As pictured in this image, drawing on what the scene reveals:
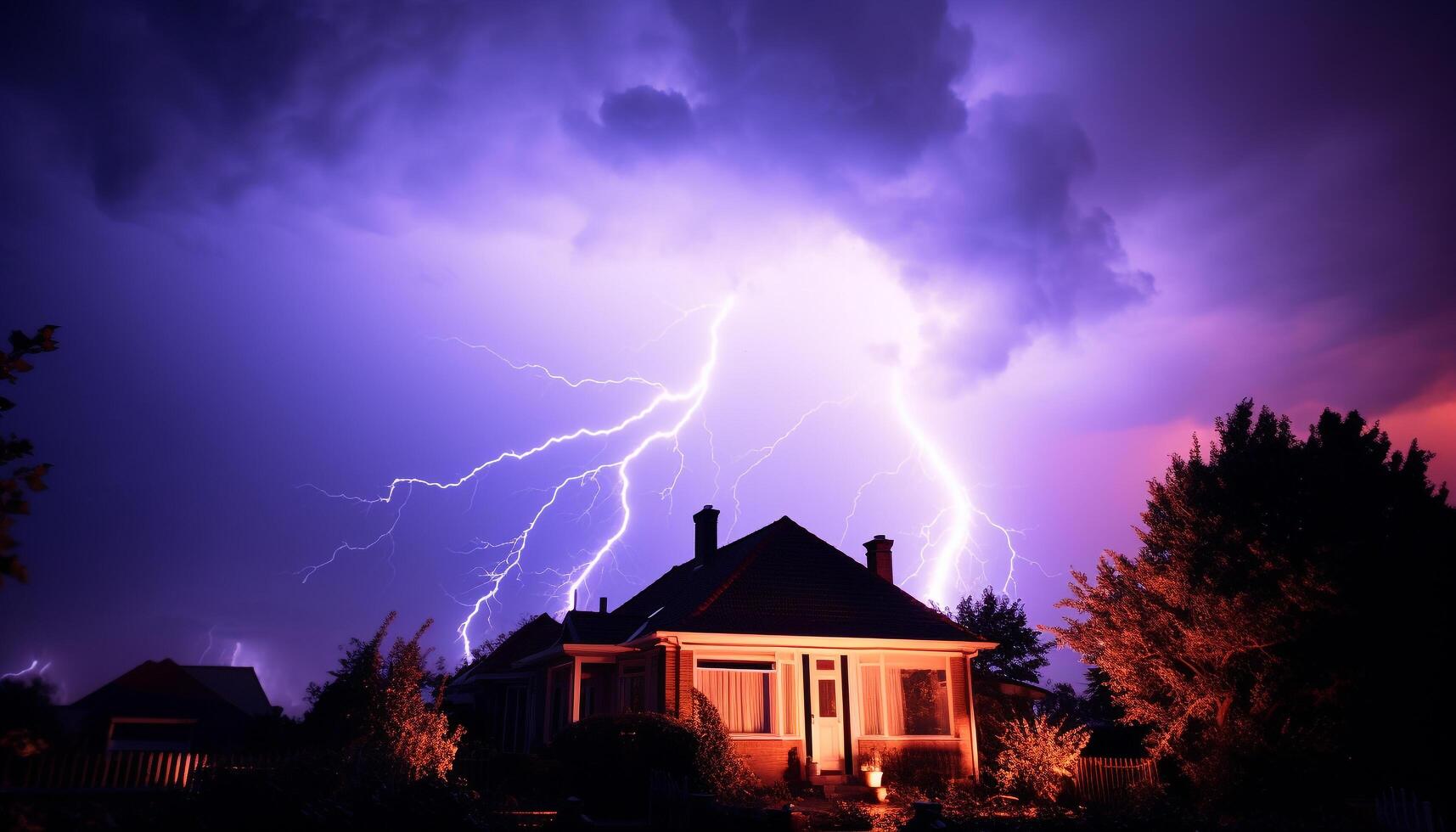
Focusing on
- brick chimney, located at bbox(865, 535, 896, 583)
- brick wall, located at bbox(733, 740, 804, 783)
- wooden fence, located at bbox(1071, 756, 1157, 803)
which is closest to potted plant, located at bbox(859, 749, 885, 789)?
brick wall, located at bbox(733, 740, 804, 783)

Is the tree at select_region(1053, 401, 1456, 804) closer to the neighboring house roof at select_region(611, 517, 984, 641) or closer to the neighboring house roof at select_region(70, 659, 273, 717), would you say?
the neighboring house roof at select_region(611, 517, 984, 641)

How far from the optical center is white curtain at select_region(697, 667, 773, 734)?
1717 cm

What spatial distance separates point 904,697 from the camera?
18.2 meters

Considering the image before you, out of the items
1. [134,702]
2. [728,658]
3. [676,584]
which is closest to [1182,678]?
[728,658]

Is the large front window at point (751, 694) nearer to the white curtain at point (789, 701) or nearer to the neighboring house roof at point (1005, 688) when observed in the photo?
the white curtain at point (789, 701)

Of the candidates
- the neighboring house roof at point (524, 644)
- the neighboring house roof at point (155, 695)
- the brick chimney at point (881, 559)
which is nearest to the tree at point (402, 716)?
the brick chimney at point (881, 559)

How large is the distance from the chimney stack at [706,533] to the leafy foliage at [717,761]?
7152mm

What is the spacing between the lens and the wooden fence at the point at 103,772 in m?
9.76

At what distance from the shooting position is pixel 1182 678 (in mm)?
14445

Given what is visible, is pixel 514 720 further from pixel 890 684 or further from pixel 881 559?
pixel 890 684

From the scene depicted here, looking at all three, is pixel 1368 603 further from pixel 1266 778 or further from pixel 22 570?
pixel 22 570

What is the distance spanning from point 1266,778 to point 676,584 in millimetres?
14459

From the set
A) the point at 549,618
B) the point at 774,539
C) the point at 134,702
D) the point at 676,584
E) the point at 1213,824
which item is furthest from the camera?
the point at 549,618

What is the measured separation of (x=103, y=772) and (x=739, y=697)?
35.0ft
